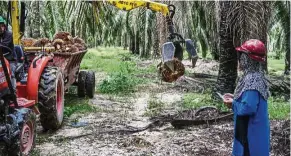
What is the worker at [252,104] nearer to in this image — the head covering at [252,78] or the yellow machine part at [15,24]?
the head covering at [252,78]

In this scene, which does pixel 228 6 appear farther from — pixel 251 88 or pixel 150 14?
pixel 150 14

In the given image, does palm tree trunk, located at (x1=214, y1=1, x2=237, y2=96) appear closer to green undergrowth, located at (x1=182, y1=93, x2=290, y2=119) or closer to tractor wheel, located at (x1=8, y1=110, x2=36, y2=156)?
green undergrowth, located at (x1=182, y1=93, x2=290, y2=119)

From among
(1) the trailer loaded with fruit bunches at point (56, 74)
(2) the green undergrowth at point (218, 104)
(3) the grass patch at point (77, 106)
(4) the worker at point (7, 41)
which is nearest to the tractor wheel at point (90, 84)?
(1) the trailer loaded with fruit bunches at point (56, 74)

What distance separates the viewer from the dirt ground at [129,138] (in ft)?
21.4

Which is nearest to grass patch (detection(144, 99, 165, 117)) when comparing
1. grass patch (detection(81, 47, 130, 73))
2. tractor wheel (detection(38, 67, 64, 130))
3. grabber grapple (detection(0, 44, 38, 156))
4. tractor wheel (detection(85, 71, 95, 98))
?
tractor wheel (detection(85, 71, 95, 98))

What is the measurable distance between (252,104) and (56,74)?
4.17 meters

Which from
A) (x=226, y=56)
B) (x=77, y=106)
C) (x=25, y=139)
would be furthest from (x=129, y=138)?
(x=226, y=56)

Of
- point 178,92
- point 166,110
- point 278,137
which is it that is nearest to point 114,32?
point 178,92

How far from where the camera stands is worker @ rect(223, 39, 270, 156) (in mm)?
4469

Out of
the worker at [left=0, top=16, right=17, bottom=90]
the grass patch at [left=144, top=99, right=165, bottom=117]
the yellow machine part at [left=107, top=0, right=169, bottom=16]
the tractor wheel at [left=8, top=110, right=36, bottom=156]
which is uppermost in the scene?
the yellow machine part at [left=107, top=0, right=169, bottom=16]

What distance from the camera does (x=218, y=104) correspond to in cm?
991

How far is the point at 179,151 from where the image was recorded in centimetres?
655

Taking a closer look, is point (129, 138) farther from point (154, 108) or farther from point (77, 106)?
point (77, 106)

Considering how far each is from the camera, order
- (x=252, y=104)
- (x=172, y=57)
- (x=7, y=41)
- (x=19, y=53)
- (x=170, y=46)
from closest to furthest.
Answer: (x=252, y=104) → (x=7, y=41) → (x=19, y=53) → (x=170, y=46) → (x=172, y=57)
